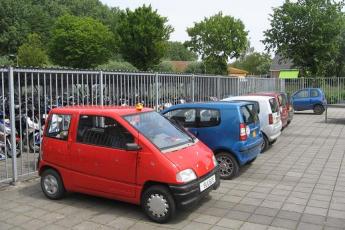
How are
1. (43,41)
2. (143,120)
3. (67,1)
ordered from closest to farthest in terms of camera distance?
(143,120) < (43,41) < (67,1)

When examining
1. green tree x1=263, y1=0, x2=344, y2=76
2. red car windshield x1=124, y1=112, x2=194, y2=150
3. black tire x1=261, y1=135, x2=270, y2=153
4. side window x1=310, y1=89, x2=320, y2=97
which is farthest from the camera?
green tree x1=263, y1=0, x2=344, y2=76

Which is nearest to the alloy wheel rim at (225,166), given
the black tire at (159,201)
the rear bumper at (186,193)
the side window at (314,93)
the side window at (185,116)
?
the side window at (185,116)

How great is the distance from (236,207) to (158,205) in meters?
1.40

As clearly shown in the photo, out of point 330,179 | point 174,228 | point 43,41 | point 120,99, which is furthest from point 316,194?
point 43,41

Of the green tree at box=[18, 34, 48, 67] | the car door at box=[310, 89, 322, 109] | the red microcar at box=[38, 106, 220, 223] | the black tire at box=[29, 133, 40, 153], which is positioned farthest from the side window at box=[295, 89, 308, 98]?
the green tree at box=[18, 34, 48, 67]

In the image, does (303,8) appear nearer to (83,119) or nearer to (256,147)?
(256,147)

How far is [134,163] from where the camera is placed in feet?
20.0

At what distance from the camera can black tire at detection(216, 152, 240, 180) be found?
8484mm

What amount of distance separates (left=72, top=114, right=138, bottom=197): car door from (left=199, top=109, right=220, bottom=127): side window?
2848 mm

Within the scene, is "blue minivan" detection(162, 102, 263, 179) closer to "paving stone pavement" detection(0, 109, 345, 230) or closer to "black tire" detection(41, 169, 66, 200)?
"paving stone pavement" detection(0, 109, 345, 230)

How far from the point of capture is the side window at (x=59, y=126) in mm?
6965

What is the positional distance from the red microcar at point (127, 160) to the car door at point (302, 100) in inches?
741

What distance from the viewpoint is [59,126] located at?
23.5ft

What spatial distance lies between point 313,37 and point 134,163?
108ft
